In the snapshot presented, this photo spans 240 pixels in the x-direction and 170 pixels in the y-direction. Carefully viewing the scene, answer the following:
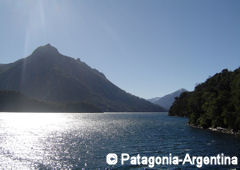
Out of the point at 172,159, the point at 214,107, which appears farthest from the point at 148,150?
the point at 214,107

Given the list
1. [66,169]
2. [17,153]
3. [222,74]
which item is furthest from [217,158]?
[222,74]

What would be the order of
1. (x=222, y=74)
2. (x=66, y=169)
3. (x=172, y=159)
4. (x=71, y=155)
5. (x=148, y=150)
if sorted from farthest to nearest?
(x=222, y=74)
(x=148, y=150)
(x=71, y=155)
(x=172, y=159)
(x=66, y=169)

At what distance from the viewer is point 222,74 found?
6732 inches

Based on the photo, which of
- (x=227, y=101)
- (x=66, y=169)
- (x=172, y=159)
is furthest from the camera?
(x=227, y=101)

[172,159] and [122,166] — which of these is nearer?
[122,166]

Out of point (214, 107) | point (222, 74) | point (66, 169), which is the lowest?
point (66, 169)

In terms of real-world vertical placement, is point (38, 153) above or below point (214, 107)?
below

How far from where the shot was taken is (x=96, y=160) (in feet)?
140

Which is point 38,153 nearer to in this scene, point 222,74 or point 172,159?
point 172,159

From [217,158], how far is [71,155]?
30.1 meters

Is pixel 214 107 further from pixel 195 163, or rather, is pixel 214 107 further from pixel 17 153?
pixel 17 153

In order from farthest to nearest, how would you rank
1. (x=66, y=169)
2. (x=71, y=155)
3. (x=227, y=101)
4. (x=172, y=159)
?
(x=227, y=101) < (x=71, y=155) < (x=172, y=159) < (x=66, y=169)

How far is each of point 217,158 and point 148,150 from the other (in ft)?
49.5

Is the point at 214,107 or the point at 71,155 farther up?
the point at 214,107
